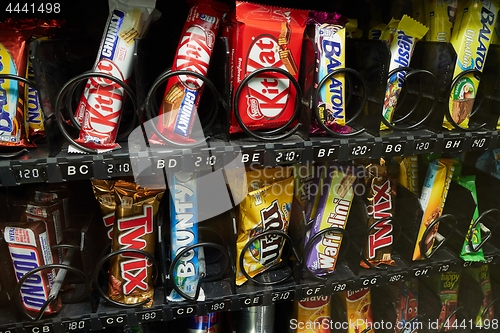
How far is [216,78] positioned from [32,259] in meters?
0.54

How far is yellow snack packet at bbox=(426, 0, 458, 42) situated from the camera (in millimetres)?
948

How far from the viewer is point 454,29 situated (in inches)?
37.4

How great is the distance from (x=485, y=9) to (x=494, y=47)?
0.31 feet

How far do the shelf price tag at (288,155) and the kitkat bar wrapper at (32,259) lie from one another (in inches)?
20.0

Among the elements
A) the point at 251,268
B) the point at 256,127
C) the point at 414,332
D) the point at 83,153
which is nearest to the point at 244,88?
the point at 256,127

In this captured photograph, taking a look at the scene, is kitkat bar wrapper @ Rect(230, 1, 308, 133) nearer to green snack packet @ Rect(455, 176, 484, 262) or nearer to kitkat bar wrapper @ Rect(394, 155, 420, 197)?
kitkat bar wrapper @ Rect(394, 155, 420, 197)

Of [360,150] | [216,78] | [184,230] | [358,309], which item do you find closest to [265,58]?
[216,78]

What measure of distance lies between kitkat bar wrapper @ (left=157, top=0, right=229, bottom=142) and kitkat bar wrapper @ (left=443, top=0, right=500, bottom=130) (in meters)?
0.58

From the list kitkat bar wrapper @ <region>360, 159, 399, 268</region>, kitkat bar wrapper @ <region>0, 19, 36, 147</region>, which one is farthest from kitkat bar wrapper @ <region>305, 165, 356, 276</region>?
kitkat bar wrapper @ <region>0, 19, 36, 147</region>

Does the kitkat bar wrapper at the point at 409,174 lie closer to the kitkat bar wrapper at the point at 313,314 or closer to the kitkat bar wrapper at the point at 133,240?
the kitkat bar wrapper at the point at 313,314

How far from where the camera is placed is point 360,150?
0.88m

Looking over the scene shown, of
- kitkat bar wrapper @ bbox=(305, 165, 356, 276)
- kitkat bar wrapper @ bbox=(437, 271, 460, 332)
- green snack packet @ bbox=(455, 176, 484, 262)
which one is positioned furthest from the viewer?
kitkat bar wrapper @ bbox=(437, 271, 460, 332)

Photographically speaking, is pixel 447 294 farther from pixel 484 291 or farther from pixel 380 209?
pixel 380 209

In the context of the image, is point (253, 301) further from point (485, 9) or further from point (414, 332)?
point (485, 9)
